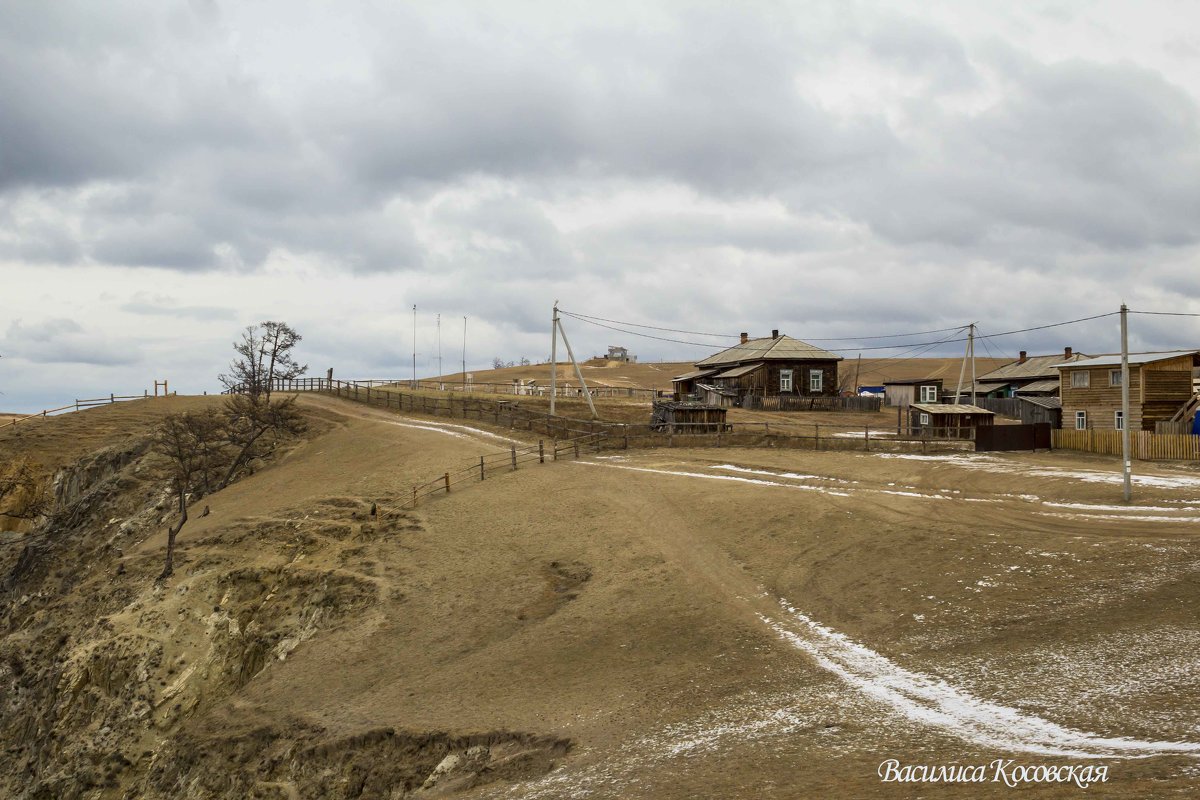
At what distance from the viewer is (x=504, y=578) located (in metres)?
28.3

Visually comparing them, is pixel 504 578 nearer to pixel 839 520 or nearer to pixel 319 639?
pixel 319 639

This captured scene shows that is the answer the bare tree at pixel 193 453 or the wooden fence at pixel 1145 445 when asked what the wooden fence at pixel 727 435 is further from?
the bare tree at pixel 193 453

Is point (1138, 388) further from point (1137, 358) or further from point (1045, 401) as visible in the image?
point (1045, 401)

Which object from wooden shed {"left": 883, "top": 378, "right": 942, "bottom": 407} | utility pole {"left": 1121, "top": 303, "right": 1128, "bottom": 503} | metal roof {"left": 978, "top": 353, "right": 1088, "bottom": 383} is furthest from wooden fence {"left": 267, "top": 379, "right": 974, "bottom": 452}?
metal roof {"left": 978, "top": 353, "right": 1088, "bottom": 383}

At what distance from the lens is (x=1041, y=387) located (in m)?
75.8

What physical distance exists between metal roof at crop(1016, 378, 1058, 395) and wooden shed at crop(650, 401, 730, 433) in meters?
38.6

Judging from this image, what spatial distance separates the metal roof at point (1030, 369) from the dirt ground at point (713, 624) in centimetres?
4243

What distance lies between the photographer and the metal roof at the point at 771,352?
258ft

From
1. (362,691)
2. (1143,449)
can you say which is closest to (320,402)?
(362,691)

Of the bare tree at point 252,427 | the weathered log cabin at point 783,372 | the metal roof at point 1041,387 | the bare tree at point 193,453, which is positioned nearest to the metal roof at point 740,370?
the weathered log cabin at point 783,372

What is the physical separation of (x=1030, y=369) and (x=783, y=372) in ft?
84.7

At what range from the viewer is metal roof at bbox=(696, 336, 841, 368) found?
78500 mm

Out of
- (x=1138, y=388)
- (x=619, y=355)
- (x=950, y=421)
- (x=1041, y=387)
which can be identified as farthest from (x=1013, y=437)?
(x=619, y=355)

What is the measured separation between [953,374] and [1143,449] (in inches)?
4544
